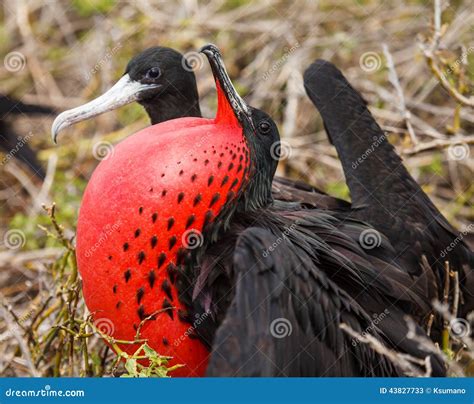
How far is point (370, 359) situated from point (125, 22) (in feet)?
10.7

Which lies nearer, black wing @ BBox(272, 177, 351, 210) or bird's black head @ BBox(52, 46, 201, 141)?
black wing @ BBox(272, 177, 351, 210)

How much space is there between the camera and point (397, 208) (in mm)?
3205

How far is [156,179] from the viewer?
2.49m

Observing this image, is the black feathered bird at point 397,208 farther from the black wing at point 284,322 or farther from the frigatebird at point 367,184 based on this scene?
the black wing at point 284,322

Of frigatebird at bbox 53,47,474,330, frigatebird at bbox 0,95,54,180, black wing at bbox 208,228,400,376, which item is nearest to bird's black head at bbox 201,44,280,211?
black wing at bbox 208,228,400,376

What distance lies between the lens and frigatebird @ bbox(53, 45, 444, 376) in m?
2.42

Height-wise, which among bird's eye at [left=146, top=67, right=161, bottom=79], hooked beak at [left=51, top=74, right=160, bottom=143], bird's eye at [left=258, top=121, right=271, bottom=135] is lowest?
bird's eye at [left=258, top=121, right=271, bottom=135]

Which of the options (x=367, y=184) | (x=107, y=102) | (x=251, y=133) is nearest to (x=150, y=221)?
(x=251, y=133)

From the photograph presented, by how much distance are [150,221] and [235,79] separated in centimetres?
280

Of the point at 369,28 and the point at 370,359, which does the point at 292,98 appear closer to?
the point at 369,28

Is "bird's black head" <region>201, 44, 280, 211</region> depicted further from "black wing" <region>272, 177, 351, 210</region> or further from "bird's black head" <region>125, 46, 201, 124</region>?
"bird's black head" <region>125, 46, 201, 124</region>

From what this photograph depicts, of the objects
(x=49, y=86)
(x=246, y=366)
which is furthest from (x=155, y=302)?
(x=49, y=86)

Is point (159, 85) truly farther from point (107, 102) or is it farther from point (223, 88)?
point (223, 88)

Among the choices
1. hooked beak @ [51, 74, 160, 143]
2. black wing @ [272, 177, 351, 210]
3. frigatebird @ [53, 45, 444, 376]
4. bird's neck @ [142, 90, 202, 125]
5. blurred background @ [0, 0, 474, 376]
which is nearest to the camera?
frigatebird @ [53, 45, 444, 376]
